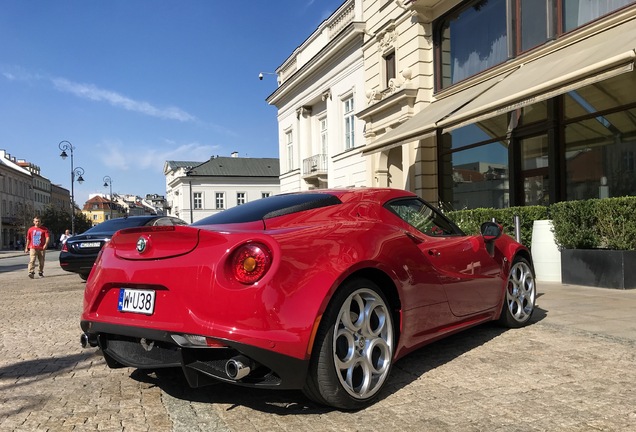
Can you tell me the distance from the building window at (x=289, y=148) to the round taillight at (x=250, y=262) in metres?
31.9

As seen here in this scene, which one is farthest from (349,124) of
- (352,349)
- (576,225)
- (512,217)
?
(352,349)

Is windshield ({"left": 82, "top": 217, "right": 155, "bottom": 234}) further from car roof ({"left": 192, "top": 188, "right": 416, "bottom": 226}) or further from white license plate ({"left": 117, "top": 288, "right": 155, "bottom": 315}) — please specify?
white license plate ({"left": 117, "top": 288, "right": 155, "bottom": 315})

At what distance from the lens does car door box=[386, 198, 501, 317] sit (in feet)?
12.7

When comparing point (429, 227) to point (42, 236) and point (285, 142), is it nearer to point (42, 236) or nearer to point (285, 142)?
point (42, 236)

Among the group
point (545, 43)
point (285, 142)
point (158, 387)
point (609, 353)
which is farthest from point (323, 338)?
point (285, 142)

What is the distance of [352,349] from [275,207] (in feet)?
3.74

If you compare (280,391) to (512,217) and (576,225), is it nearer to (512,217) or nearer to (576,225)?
(576,225)

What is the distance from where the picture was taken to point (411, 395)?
3330mm

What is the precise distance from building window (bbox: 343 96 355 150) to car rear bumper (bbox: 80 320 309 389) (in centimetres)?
2226

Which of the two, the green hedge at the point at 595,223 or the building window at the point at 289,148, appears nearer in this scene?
the green hedge at the point at 595,223

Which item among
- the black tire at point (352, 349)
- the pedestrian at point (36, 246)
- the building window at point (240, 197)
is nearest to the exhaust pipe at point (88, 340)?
the black tire at point (352, 349)

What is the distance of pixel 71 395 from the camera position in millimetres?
3520

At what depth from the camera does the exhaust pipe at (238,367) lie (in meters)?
2.67

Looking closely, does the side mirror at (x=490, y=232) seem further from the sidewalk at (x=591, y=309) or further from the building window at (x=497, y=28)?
the building window at (x=497, y=28)
